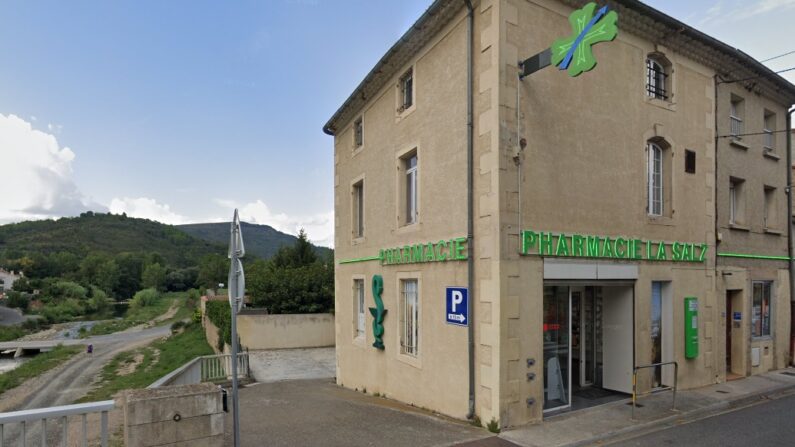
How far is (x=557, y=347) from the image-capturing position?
864 cm

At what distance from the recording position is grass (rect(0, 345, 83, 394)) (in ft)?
104

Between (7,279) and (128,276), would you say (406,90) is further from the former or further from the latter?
(7,279)

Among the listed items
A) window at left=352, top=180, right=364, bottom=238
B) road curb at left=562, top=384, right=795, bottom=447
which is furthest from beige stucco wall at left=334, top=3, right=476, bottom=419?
road curb at left=562, top=384, right=795, bottom=447

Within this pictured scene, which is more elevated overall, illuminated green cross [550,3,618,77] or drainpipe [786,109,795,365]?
illuminated green cross [550,3,618,77]

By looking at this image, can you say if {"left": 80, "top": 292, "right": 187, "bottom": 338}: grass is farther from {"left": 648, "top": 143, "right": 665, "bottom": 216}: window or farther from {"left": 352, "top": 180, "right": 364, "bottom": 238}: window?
{"left": 648, "top": 143, "right": 665, "bottom": 216}: window

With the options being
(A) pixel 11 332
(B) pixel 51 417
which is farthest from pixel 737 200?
(A) pixel 11 332

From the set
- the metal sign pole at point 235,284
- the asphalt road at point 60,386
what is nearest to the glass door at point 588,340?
the metal sign pole at point 235,284

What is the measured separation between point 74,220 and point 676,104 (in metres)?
169

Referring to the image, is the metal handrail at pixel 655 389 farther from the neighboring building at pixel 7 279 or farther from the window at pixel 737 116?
the neighboring building at pixel 7 279

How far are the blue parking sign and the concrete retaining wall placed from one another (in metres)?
4.16

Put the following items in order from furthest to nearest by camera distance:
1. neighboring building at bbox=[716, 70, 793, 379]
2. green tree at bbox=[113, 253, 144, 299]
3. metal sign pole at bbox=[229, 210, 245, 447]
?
green tree at bbox=[113, 253, 144, 299], neighboring building at bbox=[716, 70, 793, 379], metal sign pole at bbox=[229, 210, 245, 447]

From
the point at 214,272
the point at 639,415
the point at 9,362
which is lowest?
the point at 9,362

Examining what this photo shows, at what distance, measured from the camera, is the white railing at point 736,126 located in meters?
12.0

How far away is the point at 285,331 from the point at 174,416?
66.4ft
